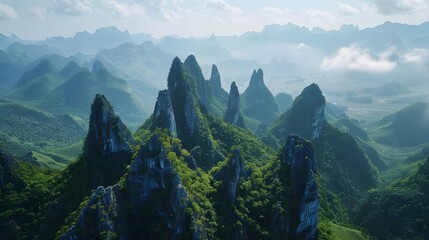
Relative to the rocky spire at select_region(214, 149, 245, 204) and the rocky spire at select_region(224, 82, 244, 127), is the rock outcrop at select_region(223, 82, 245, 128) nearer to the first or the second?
the rocky spire at select_region(224, 82, 244, 127)

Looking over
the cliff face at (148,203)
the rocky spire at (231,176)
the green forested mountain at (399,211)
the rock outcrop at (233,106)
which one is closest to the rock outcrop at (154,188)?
the cliff face at (148,203)

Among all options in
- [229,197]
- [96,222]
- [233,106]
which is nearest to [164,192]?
[96,222]

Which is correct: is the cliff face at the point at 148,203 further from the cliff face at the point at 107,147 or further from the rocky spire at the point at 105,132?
the rocky spire at the point at 105,132

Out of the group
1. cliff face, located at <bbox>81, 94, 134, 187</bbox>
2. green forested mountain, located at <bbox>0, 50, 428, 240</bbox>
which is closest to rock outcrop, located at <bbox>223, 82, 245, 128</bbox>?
green forested mountain, located at <bbox>0, 50, 428, 240</bbox>

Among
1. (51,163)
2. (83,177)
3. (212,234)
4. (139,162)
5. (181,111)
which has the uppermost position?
(181,111)

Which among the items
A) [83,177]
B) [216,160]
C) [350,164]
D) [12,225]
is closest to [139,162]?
[83,177]

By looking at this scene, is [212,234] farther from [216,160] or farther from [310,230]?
[216,160]

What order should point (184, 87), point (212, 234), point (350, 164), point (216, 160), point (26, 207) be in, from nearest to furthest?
point (212, 234) < point (26, 207) < point (216, 160) < point (184, 87) < point (350, 164)
